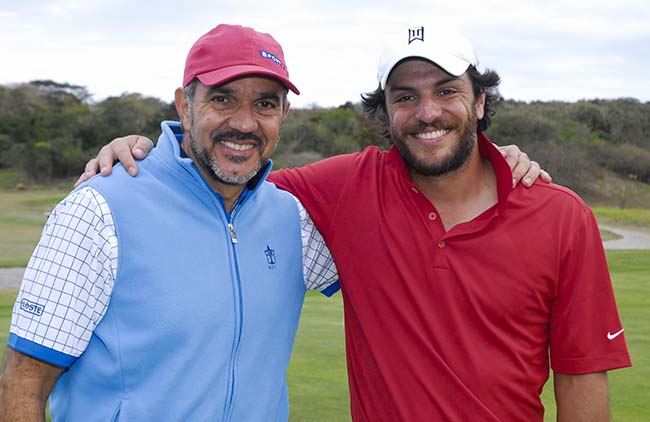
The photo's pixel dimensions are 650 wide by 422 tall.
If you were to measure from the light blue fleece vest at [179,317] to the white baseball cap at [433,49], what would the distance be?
78 cm

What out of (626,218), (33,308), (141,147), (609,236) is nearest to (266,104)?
(141,147)

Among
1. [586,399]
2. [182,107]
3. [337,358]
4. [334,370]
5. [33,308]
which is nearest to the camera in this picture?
[33,308]

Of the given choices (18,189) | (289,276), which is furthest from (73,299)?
(18,189)

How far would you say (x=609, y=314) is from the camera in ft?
8.23

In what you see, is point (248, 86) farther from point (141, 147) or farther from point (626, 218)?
point (626, 218)

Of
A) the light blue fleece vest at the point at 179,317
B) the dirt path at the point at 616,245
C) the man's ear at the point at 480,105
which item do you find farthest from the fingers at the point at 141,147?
the dirt path at the point at 616,245

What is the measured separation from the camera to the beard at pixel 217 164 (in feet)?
8.09

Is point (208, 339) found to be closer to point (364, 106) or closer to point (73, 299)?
point (73, 299)

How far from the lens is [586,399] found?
2564 millimetres

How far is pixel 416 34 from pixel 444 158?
0.47 m

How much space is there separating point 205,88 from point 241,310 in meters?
0.74

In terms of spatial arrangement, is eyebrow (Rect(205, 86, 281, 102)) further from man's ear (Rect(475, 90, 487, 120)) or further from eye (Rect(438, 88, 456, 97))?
man's ear (Rect(475, 90, 487, 120))

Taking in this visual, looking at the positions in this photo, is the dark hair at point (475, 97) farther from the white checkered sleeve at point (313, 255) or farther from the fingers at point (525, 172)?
the white checkered sleeve at point (313, 255)

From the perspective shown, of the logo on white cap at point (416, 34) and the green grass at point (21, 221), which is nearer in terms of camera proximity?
the logo on white cap at point (416, 34)
